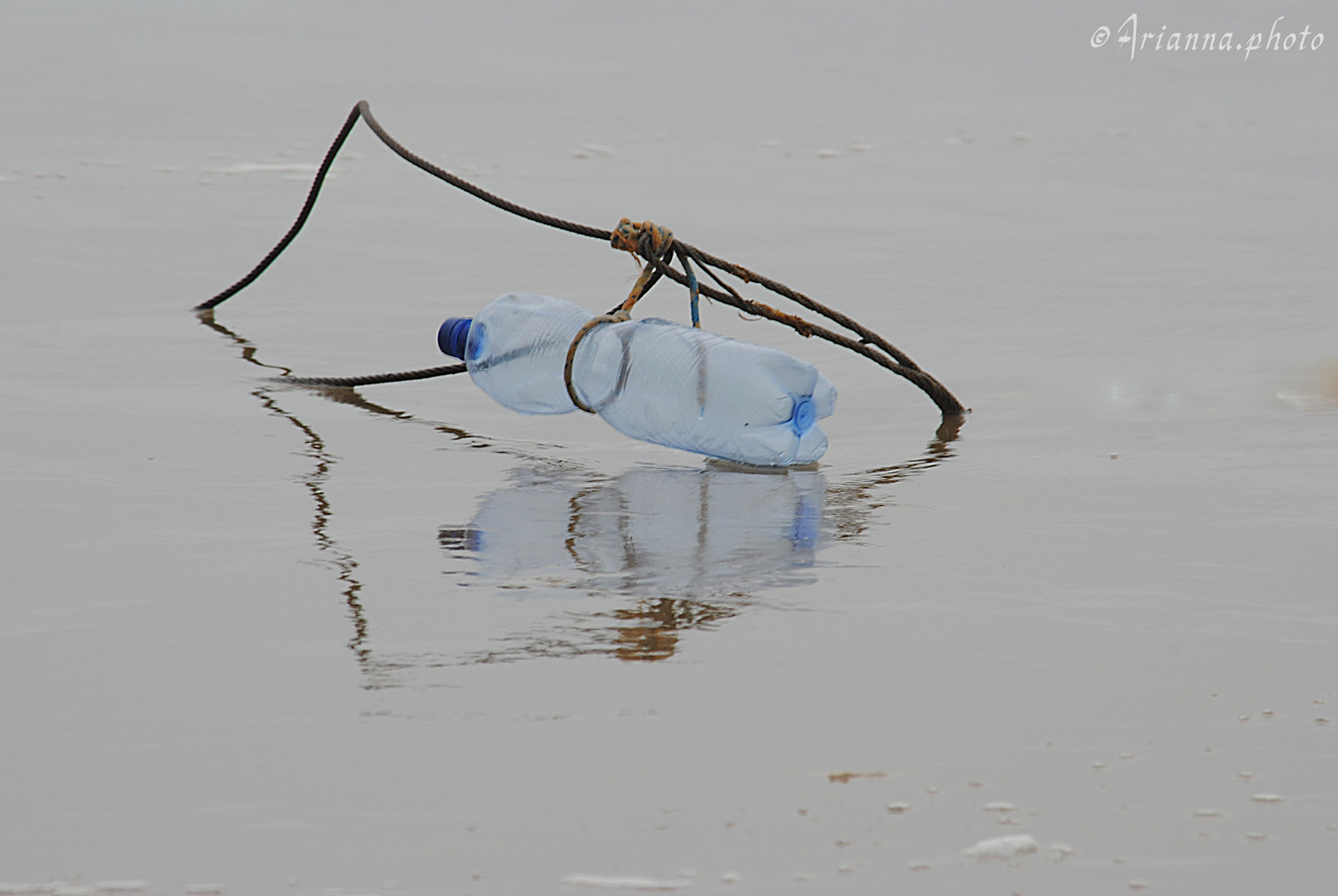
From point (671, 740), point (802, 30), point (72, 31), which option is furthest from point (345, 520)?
point (802, 30)

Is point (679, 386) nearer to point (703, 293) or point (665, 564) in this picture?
point (703, 293)

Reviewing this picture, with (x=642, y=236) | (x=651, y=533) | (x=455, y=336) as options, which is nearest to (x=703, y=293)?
(x=642, y=236)

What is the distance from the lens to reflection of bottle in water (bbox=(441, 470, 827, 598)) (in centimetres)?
266

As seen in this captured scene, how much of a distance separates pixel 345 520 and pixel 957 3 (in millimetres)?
16231

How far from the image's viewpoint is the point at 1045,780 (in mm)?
1939

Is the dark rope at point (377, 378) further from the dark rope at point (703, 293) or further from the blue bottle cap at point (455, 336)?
the blue bottle cap at point (455, 336)

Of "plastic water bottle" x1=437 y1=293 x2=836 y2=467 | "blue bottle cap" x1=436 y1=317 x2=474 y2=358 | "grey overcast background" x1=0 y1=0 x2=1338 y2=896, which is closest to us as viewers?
"grey overcast background" x1=0 y1=0 x2=1338 y2=896

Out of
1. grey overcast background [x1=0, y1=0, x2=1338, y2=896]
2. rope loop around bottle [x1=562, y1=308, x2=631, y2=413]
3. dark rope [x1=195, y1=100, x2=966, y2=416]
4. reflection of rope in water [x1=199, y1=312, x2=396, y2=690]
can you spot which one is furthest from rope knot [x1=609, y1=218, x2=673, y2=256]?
reflection of rope in water [x1=199, y1=312, x2=396, y2=690]

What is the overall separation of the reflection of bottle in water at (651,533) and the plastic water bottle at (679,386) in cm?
12

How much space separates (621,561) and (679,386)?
0.90 m

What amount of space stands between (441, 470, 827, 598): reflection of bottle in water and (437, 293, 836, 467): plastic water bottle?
0.41 ft

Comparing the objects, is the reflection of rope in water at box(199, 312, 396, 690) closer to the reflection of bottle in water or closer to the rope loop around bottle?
the reflection of bottle in water

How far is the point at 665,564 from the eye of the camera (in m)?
2.74

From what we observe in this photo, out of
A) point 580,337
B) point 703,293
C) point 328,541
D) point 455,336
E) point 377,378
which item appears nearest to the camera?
point 328,541
